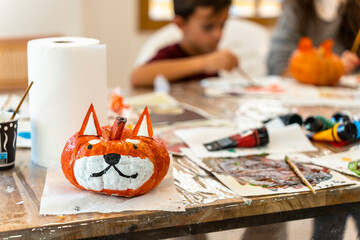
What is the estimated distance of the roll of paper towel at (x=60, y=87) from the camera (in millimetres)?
874

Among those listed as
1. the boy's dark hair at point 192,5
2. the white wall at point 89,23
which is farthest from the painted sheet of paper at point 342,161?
the white wall at point 89,23

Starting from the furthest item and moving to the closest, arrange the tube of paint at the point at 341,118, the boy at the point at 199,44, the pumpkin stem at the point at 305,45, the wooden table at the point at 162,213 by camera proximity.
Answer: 1. the boy at the point at 199,44
2. the pumpkin stem at the point at 305,45
3. the tube of paint at the point at 341,118
4. the wooden table at the point at 162,213

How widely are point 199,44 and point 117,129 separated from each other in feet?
4.47

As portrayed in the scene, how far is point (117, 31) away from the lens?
3.33 metres

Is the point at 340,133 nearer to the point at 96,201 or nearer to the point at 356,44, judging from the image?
the point at 96,201

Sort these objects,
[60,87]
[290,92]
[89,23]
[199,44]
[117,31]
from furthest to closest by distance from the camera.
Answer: [117,31] → [89,23] → [199,44] → [290,92] → [60,87]

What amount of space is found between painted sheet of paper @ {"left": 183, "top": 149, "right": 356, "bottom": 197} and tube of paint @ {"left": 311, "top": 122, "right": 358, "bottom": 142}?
0.12 meters

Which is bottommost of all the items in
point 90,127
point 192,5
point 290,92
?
point 290,92

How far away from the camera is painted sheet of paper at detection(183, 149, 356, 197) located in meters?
0.84

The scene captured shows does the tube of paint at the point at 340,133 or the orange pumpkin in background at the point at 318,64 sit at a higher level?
the orange pumpkin in background at the point at 318,64

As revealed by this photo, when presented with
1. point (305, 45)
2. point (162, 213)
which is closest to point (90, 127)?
point (162, 213)

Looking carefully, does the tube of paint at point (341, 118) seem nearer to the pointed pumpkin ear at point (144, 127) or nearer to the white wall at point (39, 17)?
the pointed pumpkin ear at point (144, 127)

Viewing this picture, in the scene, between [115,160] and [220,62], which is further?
[220,62]

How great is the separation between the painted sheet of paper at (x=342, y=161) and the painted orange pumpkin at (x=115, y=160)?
0.37 m
